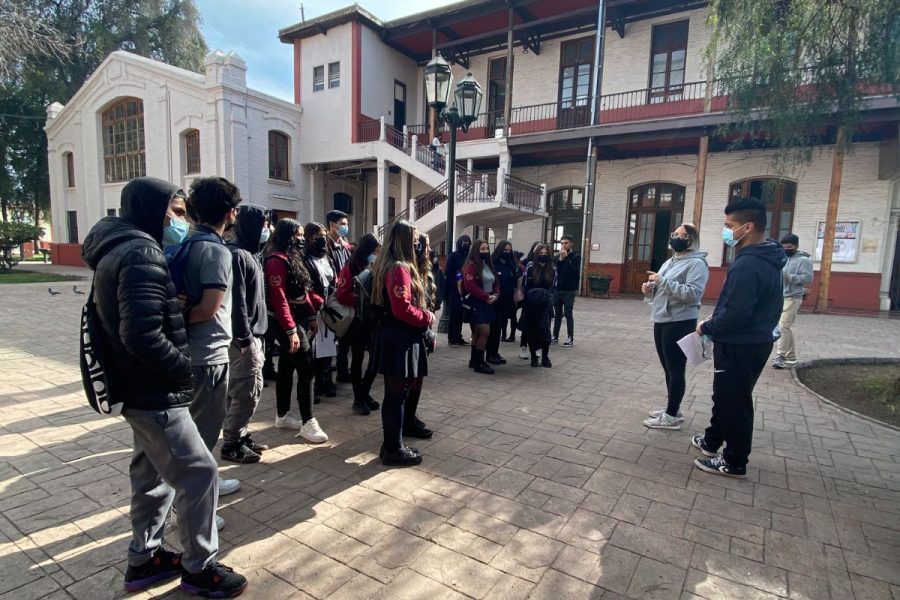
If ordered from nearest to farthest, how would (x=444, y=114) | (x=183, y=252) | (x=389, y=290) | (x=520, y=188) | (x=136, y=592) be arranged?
(x=136, y=592)
(x=183, y=252)
(x=389, y=290)
(x=444, y=114)
(x=520, y=188)

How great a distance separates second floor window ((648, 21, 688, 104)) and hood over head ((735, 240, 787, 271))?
14221 millimetres

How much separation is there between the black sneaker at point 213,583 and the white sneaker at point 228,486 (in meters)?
0.81

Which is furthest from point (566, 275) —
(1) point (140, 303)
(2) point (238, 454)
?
(1) point (140, 303)

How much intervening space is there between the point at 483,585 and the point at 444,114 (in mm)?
7464

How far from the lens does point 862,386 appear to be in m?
5.55

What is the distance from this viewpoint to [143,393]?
6.13ft

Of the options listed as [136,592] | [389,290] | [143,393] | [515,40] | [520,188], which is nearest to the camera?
[143,393]

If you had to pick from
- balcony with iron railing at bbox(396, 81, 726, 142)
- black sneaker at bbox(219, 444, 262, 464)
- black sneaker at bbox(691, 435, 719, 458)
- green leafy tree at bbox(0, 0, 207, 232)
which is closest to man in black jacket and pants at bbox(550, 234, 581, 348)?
black sneaker at bbox(691, 435, 719, 458)

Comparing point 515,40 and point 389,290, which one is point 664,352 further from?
point 515,40

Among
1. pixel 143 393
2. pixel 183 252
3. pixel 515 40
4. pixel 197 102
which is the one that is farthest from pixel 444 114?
pixel 197 102

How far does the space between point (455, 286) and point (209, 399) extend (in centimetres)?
489

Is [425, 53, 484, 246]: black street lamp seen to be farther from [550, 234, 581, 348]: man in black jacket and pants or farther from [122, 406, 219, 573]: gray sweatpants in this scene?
[122, 406, 219, 573]: gray sweatpants

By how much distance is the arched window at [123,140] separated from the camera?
806 inches

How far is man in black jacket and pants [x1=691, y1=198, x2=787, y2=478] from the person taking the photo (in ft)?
10.3
